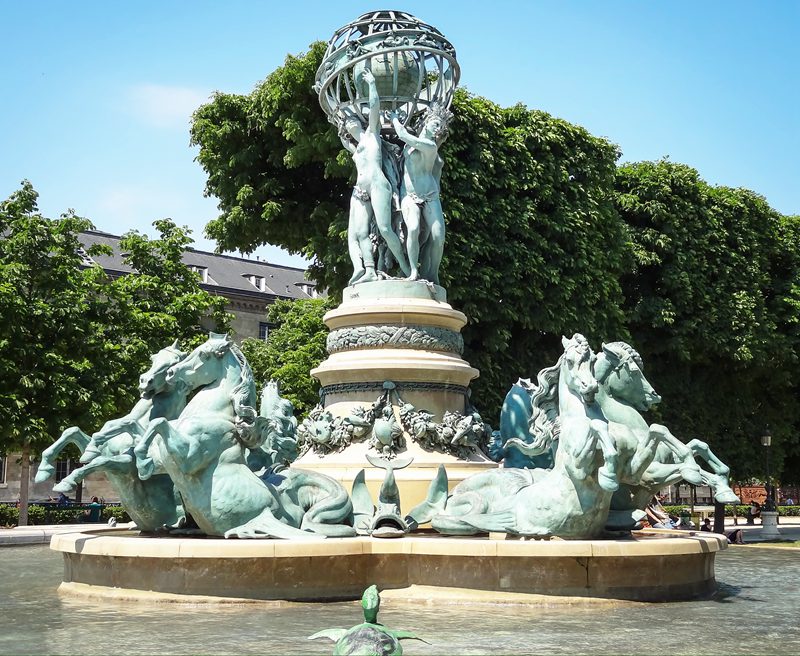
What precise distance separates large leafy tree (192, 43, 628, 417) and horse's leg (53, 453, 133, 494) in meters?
16.4

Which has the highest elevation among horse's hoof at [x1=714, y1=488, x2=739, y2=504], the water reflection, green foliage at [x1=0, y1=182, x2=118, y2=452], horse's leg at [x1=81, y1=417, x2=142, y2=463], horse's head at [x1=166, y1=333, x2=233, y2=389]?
green foliage at [x1=0, y1=182, x2=118, y2=452]

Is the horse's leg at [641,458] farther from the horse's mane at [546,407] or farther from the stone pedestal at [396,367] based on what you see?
the stone pedestal at [396,367]

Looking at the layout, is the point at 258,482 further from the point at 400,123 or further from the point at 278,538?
the point at 400,123

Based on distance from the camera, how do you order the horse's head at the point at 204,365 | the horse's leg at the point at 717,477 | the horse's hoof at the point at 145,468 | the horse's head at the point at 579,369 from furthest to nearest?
the horse's head at the point at 204,365 < the horse's leg at the point at 717,477 < the horse's hoof at the point at 145,468 < the horse's head at the point at 579,369

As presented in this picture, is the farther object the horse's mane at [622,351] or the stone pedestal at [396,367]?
the stone pedestal at [396,367]

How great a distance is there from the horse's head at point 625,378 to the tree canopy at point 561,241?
15.3 metres

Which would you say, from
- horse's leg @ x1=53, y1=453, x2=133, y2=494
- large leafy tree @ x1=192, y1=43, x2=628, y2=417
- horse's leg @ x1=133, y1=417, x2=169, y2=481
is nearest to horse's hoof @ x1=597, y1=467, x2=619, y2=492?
horse's leg @ x1=133, y1=417, x2=169, y2=481

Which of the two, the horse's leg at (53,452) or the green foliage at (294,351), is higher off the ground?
the green foliage at (294,351)

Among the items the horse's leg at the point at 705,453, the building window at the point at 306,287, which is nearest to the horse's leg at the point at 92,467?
the horse's leg at the point at 705,453

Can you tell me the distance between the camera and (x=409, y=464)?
544 inches

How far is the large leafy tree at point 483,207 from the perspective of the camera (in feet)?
92.5

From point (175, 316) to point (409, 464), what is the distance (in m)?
24.7

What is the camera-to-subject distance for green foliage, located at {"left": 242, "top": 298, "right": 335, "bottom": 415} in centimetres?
4162

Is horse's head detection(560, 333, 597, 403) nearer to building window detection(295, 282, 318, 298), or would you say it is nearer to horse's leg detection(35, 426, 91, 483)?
horse's leg detection(35, 426, 91, 483)
